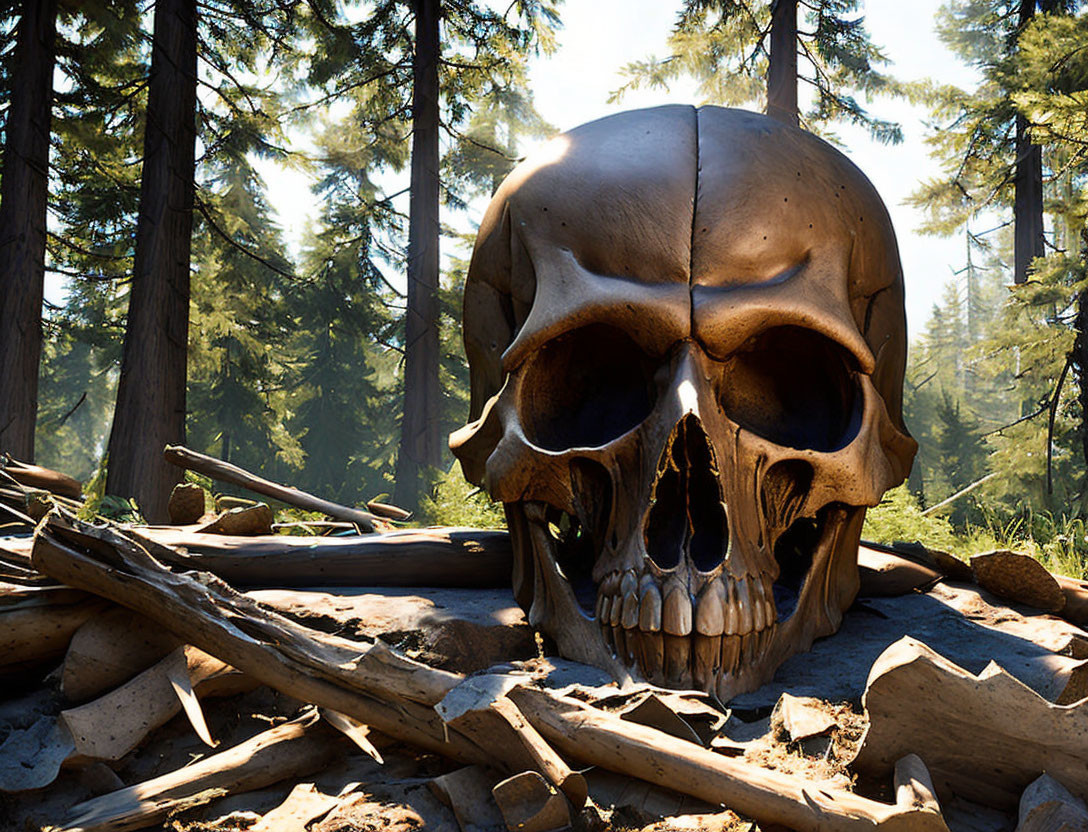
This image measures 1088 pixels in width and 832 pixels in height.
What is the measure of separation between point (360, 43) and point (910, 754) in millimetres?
13887

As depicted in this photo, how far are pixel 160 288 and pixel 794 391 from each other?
25.2 ft

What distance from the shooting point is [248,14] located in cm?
995

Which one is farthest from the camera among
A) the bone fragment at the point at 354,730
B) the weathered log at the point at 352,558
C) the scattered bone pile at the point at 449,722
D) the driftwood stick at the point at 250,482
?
the driftwood stick at the point at 250,482

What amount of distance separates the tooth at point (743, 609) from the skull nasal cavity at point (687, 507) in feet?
0.34

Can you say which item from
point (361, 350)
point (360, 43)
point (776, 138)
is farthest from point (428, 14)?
point (361, 350)

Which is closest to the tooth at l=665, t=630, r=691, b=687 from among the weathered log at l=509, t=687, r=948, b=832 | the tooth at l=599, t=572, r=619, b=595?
the tooth at l=599, t=572, r=619, b=595

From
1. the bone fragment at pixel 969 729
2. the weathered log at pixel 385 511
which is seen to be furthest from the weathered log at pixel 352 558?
the weathered log at pixel 385 511

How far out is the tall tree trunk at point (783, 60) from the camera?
9.95 m

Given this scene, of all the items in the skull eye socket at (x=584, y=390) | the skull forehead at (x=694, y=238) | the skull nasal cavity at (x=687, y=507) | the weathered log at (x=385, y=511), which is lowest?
the weathered log at (x=385, y=511)

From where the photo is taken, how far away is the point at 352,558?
132 inches

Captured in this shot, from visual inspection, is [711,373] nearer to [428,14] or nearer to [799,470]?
[799,470]

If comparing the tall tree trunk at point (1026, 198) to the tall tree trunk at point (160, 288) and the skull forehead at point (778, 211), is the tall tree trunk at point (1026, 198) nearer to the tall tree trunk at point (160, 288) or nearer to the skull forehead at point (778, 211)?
the skull forehead at point (778, 211)

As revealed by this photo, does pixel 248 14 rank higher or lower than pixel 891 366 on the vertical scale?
higher

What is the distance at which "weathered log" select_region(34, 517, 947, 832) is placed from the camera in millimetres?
1533
